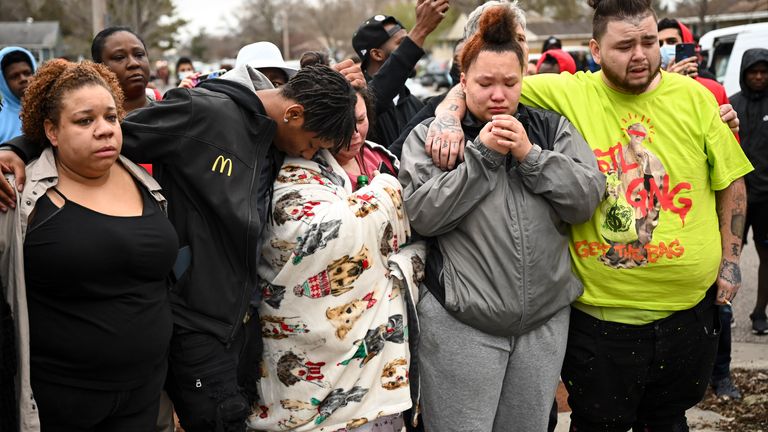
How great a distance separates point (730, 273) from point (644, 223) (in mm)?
494

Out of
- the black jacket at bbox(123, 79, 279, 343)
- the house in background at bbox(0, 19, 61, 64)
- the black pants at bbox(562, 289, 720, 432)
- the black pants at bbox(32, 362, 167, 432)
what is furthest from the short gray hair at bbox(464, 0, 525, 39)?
the house in background at bbox(0, 19, 61, 64)

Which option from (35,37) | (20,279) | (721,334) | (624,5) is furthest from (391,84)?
(35,37)

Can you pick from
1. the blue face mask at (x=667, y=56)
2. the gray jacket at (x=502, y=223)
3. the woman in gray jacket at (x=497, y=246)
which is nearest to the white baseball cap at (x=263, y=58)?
the woman in gray jacket at (x=497, y=246)

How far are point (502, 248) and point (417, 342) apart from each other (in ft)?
1.68

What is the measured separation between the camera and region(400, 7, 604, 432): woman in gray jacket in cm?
284

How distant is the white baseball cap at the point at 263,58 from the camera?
12.2 feet

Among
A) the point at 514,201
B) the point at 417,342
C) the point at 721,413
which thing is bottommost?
the point at 721,413

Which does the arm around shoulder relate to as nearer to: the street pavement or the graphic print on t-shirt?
the graphic print on t-shirt

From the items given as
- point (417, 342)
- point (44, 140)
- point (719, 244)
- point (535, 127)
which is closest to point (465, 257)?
point (417, 342)

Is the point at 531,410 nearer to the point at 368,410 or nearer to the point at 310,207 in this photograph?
the point at 368,410

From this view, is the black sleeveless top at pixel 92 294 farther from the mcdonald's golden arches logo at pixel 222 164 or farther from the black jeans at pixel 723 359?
the black jeans at pixel 723 359

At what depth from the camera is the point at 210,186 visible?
269 cm

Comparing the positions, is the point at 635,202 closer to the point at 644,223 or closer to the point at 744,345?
the point at 644,223

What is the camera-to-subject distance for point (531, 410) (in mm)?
2998
